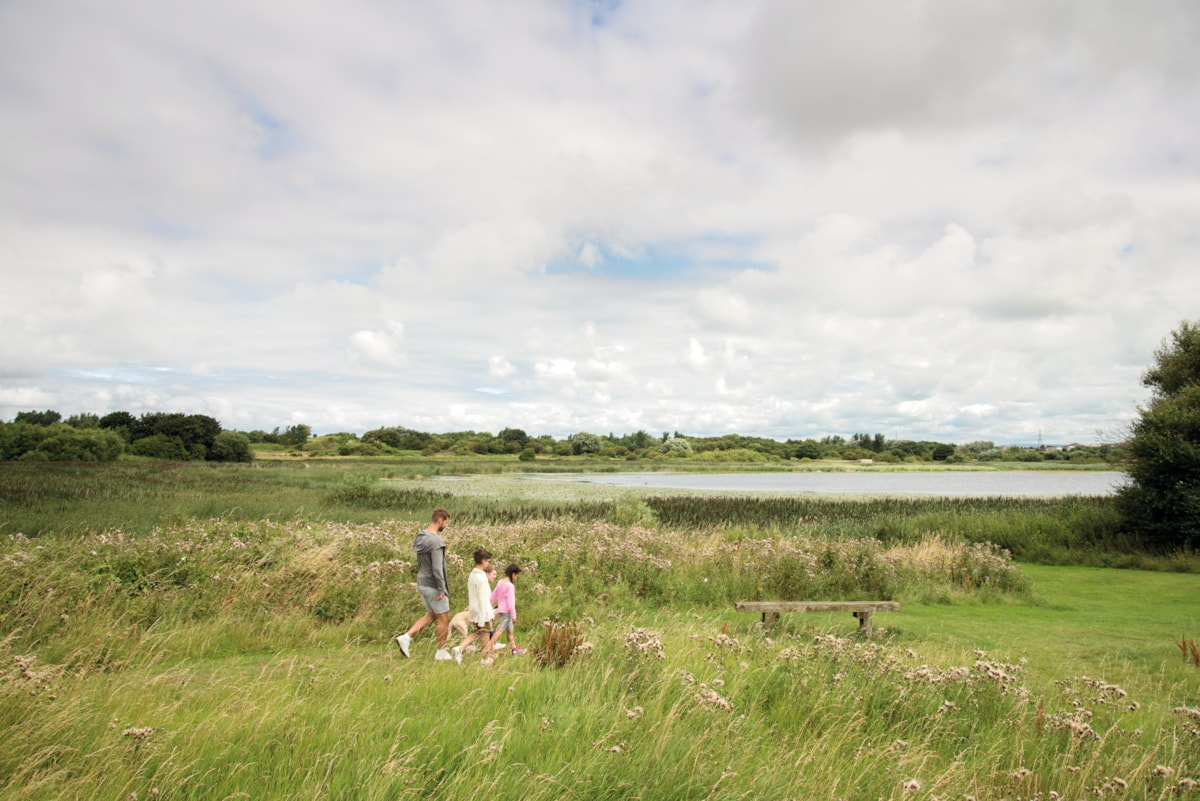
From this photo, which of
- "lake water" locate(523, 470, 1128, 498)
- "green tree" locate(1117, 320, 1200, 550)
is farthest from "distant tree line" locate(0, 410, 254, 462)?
"green tree" locate(1117, 320, 1200, 550)

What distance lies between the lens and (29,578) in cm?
848

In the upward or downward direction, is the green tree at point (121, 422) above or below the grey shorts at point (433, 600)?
above

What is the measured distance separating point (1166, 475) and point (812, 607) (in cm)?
1872

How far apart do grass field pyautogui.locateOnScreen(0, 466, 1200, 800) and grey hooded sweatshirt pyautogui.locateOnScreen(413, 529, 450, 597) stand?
815mm

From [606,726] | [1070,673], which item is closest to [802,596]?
[1070,673]

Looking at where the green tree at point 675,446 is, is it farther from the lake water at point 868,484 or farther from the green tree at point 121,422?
the green tree at point 121,422

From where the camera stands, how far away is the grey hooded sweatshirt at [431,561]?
8.09 meters

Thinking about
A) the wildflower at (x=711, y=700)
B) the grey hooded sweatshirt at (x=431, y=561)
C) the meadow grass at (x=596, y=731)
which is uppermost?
the grey hooded sweatshirt at (x=431, y=561)

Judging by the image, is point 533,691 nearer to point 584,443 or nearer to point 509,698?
point 509,698

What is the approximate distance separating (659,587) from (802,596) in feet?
10.2

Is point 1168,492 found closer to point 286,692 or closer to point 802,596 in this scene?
point 802,596

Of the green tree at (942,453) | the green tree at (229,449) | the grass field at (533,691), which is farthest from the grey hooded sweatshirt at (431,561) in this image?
the green tree at (942,453)

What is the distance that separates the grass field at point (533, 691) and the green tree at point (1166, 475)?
9.41 metres

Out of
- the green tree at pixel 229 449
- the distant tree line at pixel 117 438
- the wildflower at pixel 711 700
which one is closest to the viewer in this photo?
the wildflower at pixel 711 700
